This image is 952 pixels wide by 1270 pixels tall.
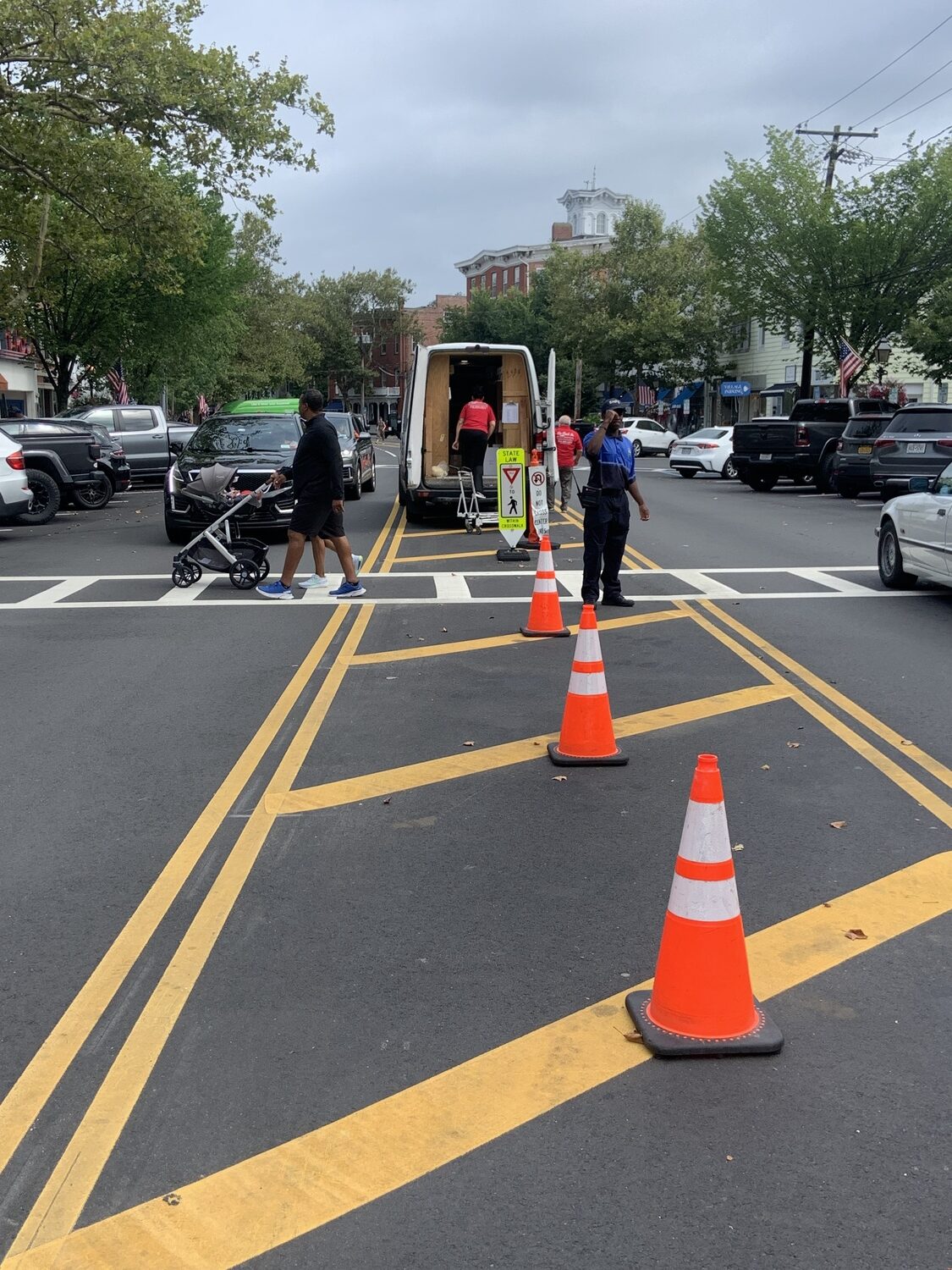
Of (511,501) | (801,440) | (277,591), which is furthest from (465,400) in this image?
(277,591)

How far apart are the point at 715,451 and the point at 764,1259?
3176cm

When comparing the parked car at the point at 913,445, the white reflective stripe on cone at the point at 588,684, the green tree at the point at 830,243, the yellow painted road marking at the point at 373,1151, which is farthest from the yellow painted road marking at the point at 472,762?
the green tree at the point at 830,243

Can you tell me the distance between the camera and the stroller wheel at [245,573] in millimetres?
12914

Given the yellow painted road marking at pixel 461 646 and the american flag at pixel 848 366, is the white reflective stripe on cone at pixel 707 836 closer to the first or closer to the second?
the yellow painted road marking at pixel 461 646

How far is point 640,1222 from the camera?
2.90 meters

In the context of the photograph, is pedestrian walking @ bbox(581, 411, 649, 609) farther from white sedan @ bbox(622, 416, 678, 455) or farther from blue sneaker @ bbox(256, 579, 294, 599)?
white sedan @ bbox(622, 416, 678, 455)

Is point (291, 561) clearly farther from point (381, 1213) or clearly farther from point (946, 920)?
point (381, 1213)

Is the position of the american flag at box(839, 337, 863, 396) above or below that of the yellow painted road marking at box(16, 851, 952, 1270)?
above

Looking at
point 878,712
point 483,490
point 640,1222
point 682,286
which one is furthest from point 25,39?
point 682,286

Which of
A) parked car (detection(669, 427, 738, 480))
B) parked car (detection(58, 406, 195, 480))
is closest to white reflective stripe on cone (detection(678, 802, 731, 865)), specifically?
parked car (detection(58, 406, 195, 480))

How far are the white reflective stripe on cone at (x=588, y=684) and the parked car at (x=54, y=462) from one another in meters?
16.0

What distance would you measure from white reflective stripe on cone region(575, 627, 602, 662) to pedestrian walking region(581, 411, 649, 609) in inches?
179

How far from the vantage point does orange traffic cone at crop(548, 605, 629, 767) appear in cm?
661

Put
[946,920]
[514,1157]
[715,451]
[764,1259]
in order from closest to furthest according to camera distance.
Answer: [764,1259], [514,1157], [946,920], [715,451]
